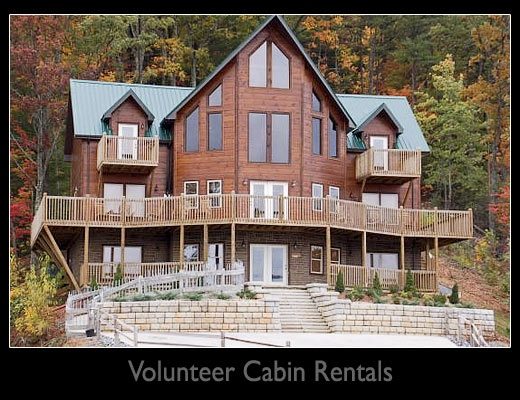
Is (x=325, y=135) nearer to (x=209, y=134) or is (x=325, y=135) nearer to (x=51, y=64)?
(x=209, y=134)

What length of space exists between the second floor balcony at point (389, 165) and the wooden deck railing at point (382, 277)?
3.98m

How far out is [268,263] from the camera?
47.5 metres

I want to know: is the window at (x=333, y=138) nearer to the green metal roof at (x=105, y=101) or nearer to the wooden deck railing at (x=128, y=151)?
the green metal roof at (x=105, y=101)

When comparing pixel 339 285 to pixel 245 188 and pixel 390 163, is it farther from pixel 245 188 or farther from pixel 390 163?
pixel 390 163

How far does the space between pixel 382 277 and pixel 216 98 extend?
31.0 feet

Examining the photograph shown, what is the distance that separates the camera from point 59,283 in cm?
5091

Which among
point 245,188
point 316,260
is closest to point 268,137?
point 245,188

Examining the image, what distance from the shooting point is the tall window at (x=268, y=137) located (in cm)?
4809

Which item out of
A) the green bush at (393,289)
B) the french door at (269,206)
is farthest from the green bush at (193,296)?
the green bush at (393,289)

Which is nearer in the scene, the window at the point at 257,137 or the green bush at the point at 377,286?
the green bush at the point at 377,286

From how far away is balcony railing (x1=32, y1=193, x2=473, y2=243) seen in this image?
152 ft

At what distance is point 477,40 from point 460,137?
5.32 meters
